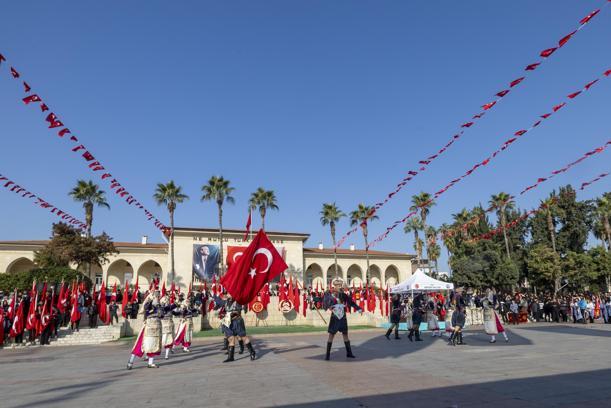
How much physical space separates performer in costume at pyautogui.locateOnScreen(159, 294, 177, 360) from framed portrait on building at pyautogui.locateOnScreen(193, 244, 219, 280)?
113 feet

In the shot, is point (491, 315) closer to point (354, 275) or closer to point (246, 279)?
point (246, 279)

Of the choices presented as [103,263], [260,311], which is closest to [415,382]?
[260,311]

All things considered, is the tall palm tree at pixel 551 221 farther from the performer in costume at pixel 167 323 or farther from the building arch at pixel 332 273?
the performer in costume at pixel 167 323

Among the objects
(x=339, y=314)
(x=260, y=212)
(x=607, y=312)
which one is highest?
(x=260, y=212)

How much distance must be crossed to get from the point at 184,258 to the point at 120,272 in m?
8.48

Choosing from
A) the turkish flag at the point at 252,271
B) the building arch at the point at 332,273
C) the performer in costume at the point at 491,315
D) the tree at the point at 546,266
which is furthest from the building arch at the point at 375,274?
the turkish flag at the point at 252,271

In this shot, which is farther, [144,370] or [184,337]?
[184,337]

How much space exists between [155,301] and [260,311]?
18246 millimetres

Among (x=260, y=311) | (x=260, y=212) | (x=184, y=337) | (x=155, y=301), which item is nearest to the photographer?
(x=155, y=301)

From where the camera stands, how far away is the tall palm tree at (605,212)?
5678cm

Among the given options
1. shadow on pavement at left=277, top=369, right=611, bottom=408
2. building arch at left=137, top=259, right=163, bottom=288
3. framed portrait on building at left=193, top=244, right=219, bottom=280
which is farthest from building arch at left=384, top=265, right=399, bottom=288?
shadow on pavement at left=277, top=369, right=611, bottom=408

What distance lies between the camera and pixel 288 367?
9.77 metres

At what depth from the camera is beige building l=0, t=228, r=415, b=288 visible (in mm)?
44281

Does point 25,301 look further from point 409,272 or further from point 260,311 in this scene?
point 409,272
